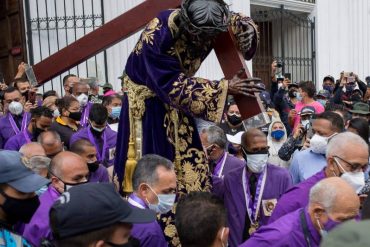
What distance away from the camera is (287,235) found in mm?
2799

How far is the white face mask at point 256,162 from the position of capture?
4.39 metres

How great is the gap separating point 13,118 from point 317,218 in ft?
16.2

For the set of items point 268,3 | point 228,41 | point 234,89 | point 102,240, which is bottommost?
point 102,240

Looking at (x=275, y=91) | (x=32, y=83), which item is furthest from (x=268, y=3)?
(x=32, y=83)

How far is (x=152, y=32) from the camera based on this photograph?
146 inches

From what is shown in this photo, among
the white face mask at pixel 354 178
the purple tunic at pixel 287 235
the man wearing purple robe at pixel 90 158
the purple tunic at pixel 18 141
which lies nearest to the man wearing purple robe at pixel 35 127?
the purple tunic at pixel 18 141

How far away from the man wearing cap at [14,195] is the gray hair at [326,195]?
4.21 feet

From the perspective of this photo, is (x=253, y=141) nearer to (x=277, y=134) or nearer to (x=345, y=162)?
(x=345, y=162)

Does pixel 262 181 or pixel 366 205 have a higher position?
pixel 366 205

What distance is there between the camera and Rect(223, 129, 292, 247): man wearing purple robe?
4297 mm

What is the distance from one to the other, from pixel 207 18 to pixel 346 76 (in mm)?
8845

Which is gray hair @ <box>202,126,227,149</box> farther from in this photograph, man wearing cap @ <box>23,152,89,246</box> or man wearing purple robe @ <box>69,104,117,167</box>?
man wearing cap @ <box>23,152,89,246</box>

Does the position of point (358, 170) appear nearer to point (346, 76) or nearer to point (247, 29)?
point (247, 29)

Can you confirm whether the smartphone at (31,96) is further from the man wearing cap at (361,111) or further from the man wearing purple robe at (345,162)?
the man wearing purple robe at (345,162)
